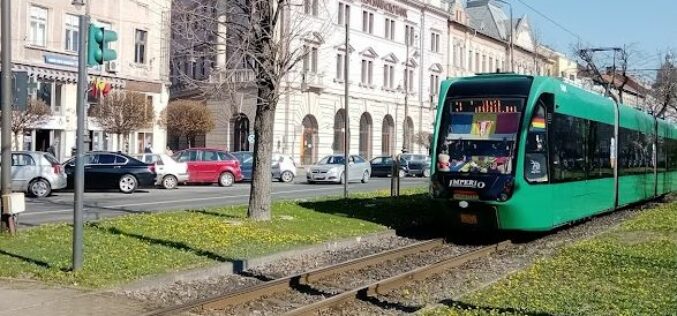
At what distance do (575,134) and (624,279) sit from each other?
6162 mm

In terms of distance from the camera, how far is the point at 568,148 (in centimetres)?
1544

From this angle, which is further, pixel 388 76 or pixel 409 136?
pixel 409 136

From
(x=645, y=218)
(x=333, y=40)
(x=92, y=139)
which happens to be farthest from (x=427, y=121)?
(x=645, y=218)

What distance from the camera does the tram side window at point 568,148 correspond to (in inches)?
576

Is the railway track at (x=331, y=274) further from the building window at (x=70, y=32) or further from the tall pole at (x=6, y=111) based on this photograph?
the building window at (x=70, y=32)

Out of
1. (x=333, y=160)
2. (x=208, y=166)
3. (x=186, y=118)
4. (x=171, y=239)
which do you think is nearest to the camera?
(x=171, y=239)

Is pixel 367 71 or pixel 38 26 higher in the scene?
pixel 367 71

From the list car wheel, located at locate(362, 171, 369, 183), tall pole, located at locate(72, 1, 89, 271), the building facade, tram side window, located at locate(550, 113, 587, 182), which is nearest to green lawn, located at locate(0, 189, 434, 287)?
tall pole, located at locate(72, 1, 89, 271)

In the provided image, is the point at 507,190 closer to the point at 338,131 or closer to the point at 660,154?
the point at 660,154

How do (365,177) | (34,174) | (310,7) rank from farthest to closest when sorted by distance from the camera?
(365,177) → (34,174) → (310,7)

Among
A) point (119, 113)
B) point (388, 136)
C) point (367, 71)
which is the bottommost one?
point (388, 136)

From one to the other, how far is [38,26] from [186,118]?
10.7m

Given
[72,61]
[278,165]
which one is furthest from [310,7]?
[72,61]

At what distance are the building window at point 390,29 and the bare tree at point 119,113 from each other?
1101 inches
